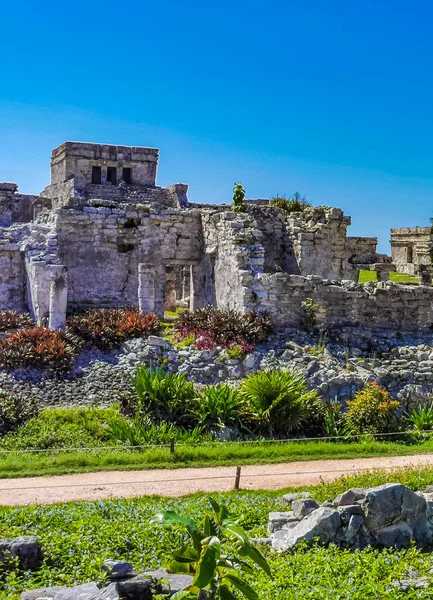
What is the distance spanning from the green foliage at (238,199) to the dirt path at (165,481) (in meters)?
11.8

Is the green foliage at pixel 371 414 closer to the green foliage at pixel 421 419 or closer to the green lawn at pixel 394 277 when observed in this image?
the green foliage at pixel 421 419

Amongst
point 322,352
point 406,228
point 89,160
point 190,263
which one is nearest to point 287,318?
point 322,352

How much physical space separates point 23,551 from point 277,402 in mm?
8094

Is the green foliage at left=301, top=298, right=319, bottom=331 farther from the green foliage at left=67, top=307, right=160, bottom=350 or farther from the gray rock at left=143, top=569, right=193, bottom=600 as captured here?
the gray rock at left=143, top=569, right=193, bottom=600

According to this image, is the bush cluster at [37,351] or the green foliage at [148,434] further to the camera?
the bush cluster at [37,351]

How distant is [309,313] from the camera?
20.1m

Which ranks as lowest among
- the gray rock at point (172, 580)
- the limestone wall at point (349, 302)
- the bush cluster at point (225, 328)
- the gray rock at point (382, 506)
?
the gray rock at point (172, 580)

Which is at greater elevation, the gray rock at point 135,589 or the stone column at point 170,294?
the stone column at point 170,294

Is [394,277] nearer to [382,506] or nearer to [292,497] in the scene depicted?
[292,497]

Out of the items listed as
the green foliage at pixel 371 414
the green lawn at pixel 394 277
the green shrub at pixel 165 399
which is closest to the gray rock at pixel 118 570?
the green shrub at pixel 165 399

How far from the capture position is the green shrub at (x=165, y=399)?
645 inches

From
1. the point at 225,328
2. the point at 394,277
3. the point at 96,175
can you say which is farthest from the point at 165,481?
the point at 394,277

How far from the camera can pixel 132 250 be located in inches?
929

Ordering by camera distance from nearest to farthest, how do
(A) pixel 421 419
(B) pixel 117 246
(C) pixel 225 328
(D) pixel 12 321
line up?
(A) pixel 421 419, (C) pixel 225 328, (D) pixel 12 321, (B) pixel 117 246
